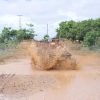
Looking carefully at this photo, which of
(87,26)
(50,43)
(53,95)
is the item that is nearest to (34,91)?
(53,95)

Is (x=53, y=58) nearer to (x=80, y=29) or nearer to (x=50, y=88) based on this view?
(x=50, y=88)

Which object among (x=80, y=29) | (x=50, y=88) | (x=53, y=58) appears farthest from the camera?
(x=80, y=29)

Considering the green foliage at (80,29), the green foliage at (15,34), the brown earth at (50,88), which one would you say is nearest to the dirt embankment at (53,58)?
the brown earth at (50,88)

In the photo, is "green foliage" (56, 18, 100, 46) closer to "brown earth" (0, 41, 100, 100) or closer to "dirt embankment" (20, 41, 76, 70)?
"dirt embankment" (20, 41, 76, 70)

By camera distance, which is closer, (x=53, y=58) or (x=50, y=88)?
(x=50, y=88)

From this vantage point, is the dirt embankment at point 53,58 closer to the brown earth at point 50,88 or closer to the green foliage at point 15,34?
the brown earth at point 50,88

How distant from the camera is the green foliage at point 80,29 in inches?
1777

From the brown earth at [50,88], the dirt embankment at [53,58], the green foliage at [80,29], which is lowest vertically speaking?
the brown earth at [50,88]

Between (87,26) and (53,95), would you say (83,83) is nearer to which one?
(53,95)

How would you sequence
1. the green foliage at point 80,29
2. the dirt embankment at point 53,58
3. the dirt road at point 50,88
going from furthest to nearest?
the green foliage at point 80,29 < the dirt embankment at point 53,58 < the dirt road at point 50,88

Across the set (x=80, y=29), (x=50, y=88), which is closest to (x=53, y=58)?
(x=50, y=88)

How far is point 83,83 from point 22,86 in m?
2.37

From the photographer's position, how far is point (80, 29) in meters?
47.7

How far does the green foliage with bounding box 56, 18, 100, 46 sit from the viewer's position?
4512cm
